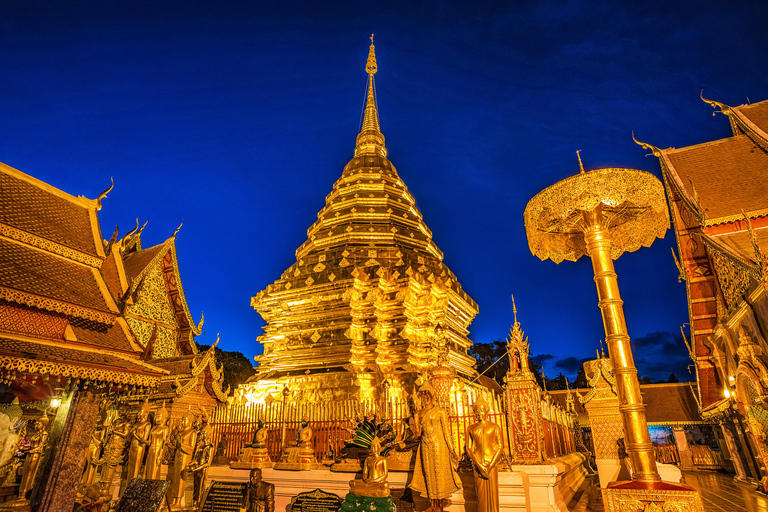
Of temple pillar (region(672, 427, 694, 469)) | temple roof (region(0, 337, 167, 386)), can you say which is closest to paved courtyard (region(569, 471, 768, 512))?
temple roof (region(0, 337, 167, 386))

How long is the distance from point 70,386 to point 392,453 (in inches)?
183

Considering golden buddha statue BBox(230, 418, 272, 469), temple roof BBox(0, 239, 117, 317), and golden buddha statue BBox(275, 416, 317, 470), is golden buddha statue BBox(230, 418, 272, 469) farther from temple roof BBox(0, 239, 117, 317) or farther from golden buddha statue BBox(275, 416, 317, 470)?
temple roof BBox(0, 239, 117, 317)

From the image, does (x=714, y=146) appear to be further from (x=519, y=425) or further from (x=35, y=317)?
(x=35, y=317)

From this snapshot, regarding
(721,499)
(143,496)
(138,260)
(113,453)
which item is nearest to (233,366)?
(138,260)

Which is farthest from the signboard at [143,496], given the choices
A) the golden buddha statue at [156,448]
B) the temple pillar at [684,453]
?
the temple pillar at [684,453]

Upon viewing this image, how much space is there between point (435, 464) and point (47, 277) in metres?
5.98

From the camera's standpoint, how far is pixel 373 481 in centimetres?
506

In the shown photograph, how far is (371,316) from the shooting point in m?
12.7

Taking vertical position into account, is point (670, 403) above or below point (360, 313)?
below

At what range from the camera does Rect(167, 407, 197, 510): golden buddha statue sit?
670 cm

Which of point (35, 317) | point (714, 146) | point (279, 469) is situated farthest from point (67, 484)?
point (714, 146)

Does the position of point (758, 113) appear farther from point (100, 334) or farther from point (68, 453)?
point (68, 453)

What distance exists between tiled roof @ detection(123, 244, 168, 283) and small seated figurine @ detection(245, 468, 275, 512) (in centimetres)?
923

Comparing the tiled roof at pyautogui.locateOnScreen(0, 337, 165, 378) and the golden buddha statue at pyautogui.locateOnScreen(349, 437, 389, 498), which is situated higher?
the tiled roof at pyautogui.locateOnScreen(0, 337, 165, 378)
